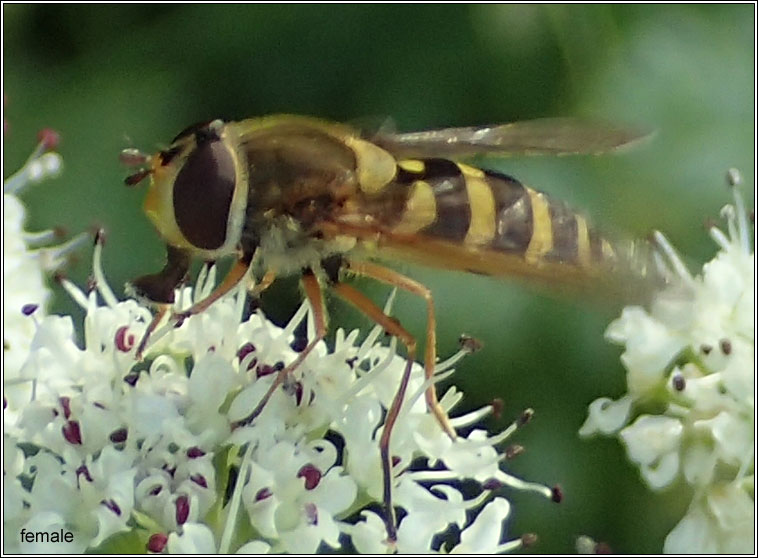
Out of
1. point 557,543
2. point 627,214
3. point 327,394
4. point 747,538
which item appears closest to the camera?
point 327,394

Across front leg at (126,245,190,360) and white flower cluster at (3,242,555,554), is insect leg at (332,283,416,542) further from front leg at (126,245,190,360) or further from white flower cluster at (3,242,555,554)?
front leg at (126,245,190,360)

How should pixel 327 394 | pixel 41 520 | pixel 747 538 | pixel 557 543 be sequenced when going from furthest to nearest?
pixel 557 543 < pixel 747 538 < pixel 327 394 < pixel 41 520

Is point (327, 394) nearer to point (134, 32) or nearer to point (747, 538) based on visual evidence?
point (747, 538)

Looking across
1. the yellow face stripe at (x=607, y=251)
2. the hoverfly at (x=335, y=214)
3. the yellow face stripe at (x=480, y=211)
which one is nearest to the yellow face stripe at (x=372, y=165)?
the hoverfly at (x=335, y=214)

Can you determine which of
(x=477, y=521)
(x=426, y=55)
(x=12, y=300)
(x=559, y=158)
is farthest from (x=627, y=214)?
(x=12, y=300)

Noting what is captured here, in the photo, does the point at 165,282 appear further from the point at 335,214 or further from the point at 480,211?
the point at 480,211

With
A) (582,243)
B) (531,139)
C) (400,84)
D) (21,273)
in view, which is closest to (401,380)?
(582,243)
